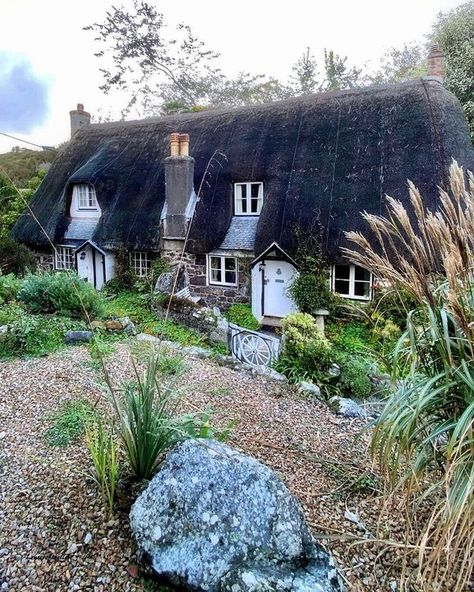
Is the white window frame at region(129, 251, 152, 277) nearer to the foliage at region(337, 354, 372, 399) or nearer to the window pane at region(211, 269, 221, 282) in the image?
the window pane at region(211, 269, 221, 282)

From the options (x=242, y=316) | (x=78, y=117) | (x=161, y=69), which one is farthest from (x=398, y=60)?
(x=242, y=316)

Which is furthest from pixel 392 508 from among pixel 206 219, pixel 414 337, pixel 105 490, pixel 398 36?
pixel 398 36

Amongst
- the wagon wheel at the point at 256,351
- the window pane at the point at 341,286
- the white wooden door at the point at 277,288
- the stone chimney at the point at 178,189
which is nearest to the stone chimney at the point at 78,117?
the stone chimney at the point at 178,189

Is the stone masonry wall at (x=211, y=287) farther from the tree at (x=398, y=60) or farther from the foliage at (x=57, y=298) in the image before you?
the tree at (x=398, y=60)

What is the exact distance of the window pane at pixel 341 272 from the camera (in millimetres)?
10137

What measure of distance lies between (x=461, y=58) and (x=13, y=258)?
16.7m

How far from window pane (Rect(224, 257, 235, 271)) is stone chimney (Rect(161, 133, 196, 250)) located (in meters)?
1.37

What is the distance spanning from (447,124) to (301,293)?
5.35 m

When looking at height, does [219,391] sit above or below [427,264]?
below

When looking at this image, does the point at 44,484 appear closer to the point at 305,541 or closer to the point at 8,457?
the point at 8,457

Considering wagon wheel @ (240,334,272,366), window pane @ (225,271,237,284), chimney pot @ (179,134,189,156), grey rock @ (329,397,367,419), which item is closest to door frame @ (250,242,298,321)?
window pane @ (225,271,237,284)

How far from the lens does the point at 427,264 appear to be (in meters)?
2.20

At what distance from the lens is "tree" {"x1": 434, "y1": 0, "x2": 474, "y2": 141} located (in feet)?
48.1

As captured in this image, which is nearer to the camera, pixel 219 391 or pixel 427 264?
pixel 427 264
